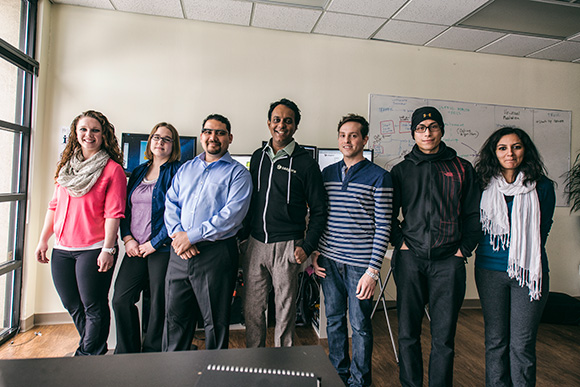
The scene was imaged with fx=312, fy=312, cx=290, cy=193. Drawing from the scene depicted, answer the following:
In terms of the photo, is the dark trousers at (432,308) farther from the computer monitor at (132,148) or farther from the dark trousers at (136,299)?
the computer monitor at (132,148)

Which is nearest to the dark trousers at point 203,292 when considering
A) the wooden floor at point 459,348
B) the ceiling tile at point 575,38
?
the wooden floor at point 459,348

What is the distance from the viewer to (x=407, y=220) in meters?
1.77

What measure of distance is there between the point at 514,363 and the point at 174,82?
130 inches

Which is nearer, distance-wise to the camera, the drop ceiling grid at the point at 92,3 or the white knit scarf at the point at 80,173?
the white knit scarf at the point at 80,173

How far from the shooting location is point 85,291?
1.82 metres

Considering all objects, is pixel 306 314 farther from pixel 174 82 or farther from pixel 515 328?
pixel 174 82

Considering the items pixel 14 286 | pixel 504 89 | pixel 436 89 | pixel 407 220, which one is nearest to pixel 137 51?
pixel 14 286

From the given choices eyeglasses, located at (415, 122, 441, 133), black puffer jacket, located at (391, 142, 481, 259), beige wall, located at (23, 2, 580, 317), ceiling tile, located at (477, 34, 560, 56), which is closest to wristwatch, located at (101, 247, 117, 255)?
beige wall, located at (23, 2, 580, 317)

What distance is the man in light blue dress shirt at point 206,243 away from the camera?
169cm

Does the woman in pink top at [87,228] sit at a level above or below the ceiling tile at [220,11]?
below

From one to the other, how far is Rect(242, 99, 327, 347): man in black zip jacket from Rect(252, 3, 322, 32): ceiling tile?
145 cm

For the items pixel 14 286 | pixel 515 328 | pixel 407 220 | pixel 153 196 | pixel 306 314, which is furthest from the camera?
pixel 306 314

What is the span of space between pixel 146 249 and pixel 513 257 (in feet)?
6.70

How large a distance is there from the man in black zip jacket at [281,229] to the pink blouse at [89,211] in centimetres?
83
